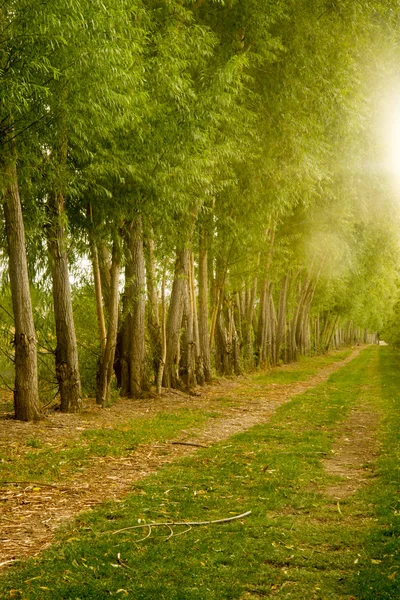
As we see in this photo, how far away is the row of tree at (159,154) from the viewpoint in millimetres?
9133

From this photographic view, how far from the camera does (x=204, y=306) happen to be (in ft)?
61.6

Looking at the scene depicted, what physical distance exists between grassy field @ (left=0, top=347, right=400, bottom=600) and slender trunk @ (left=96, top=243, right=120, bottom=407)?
4.85 m

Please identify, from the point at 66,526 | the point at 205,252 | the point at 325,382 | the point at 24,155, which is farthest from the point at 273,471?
the point at 325,382

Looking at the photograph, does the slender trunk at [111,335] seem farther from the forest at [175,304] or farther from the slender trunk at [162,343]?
the slender trunk at [162,343]

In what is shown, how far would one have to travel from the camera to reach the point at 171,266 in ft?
53.1

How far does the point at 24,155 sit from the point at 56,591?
7.47m

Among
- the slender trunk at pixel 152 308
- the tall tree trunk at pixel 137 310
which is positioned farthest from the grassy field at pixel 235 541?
the slender trunk at pixel 152 308

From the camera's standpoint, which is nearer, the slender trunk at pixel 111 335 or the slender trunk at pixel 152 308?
the slender trunk at pixel 111 335

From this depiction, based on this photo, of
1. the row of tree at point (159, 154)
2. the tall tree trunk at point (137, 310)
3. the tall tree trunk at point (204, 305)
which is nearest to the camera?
the row of tree at point (159, 154)

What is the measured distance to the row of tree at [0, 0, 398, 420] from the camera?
30.0ft

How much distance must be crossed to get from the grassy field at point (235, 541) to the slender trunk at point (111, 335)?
15.9ft

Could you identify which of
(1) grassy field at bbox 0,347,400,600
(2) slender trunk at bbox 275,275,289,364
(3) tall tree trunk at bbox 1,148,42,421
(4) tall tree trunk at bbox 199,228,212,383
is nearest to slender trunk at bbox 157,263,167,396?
(4) tall tree trunk at bbox 199,228,212,383

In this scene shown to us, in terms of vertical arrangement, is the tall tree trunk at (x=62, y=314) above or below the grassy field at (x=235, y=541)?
above

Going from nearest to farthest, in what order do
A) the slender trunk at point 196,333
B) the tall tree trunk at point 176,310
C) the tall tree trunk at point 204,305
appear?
the tall tree trunk at point 176,310
the slender trunk at point 196,333
the tall tree trunk at point 204,305
